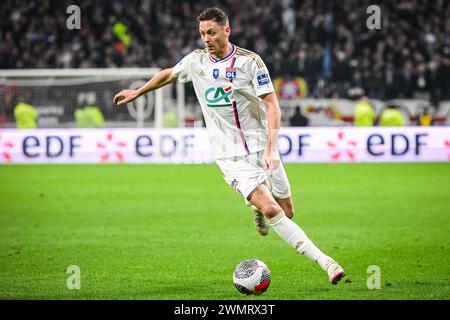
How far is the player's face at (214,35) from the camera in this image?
7000 mm

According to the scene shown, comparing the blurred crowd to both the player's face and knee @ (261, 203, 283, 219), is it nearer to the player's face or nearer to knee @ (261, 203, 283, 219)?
the player's face

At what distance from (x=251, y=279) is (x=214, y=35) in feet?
6.62

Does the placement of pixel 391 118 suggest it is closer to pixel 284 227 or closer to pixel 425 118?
pixel 425 118

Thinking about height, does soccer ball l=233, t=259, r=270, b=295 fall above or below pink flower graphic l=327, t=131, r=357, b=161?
below

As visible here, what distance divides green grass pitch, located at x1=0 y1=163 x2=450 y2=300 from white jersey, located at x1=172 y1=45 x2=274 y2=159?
122cm

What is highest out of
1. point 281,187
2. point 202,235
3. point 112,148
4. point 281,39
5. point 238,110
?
point 281,39

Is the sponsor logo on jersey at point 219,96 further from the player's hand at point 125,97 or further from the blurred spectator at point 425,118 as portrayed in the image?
the blurred spectator at point 425,118

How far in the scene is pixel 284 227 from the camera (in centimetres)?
691

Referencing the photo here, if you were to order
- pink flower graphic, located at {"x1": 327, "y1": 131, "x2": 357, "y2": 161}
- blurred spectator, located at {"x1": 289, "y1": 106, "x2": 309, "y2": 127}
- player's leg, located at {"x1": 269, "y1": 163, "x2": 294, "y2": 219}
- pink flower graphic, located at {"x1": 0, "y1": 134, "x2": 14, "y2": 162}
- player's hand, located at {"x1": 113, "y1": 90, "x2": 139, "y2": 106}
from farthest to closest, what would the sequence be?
blurred spectator, located at {"x1": 289, "y1": 106, "x2": 309, "y2": 127} < pink flower graphic, located at {"x1": 0, "y1": 134, "x2": 14, "y2": 162} < pink flower graphic, located at {"x1": 327, "y1": 131, "x2": 357, "y2": 161} < player's leg, located at {"x1": 269, "y1": 163, "x2": 294, "y2": 219} < player's hand, located at {"x1": 113, "y1": 90, "x2": 139, "y2": 106}

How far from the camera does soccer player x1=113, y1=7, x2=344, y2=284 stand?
694 centimetres

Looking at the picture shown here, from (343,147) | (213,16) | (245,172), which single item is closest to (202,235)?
(245,172)

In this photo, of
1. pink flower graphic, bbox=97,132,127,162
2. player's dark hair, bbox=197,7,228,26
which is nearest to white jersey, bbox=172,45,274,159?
player's dark hair, bbox=197,7,228,26

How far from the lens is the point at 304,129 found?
1922 centimetres

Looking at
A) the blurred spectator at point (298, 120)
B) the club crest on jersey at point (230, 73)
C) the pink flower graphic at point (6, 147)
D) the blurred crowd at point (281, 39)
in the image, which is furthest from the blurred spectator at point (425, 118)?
the club crest on jersey at point (230, 73)
